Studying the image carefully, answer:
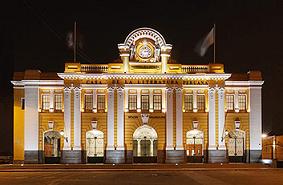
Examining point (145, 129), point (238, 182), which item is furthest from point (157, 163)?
point (238, 182)

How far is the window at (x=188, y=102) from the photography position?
197 ft

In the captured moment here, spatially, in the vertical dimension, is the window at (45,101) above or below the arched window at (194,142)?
above

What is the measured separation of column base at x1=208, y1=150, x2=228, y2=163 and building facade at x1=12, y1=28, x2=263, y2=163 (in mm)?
104

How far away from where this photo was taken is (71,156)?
58.9 meters

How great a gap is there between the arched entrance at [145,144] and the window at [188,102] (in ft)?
14.0

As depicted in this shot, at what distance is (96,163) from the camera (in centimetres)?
5941

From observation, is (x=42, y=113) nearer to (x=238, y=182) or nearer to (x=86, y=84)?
(x=86, y=84)

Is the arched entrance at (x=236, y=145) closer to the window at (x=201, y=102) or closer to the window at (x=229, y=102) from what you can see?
the window at (x=229, y=102)

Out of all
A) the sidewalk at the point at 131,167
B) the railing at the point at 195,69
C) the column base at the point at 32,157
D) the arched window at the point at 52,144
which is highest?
the railing at the point at 195,69

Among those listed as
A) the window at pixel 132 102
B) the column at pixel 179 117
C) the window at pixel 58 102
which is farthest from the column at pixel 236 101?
the window at pixel 58 102

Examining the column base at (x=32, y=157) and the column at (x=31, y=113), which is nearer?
the column base at (x=32, y=157)

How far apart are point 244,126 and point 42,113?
21.4 metres

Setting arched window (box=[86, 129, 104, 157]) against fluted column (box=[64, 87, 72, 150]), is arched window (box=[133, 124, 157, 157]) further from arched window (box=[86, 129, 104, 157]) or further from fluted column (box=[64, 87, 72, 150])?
fluted column (box=[64, 87, 72, 150])

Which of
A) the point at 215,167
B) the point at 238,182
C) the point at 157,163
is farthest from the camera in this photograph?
the point at 157,163
